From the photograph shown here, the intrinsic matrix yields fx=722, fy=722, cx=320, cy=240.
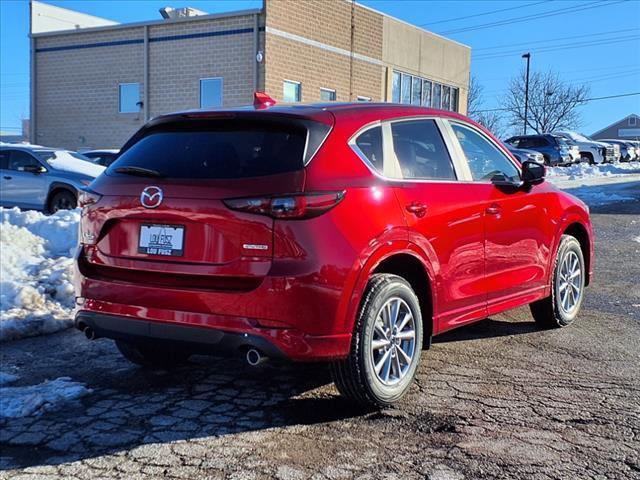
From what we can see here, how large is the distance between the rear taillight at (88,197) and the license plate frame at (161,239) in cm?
43

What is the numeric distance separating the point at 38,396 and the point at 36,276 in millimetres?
3110

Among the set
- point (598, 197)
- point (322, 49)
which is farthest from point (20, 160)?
point (322, 49)

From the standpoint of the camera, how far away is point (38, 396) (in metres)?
4.47

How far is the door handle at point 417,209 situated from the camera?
4.37m

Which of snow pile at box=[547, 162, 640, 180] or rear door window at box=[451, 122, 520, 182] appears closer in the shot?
rear door window at box=[451, 122, 520, 182]

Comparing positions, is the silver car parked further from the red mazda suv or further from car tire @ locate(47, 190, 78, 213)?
the red mazda suv

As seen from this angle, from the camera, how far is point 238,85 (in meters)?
25.5

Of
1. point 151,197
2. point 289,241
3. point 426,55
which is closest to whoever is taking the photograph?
point 289,241

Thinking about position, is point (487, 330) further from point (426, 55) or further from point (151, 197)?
point (426, 55)

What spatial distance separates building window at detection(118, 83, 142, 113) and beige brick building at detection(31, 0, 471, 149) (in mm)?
39

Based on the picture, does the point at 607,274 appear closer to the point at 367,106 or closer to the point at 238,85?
the point at 367,106

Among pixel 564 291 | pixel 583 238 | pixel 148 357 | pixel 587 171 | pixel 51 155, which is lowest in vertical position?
pixel 148 357

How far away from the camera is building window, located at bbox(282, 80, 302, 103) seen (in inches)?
1012

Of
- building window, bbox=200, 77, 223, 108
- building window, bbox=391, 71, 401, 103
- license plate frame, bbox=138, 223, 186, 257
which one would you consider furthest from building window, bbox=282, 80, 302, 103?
license plate frame, bbox=138, 223, 186, 257
